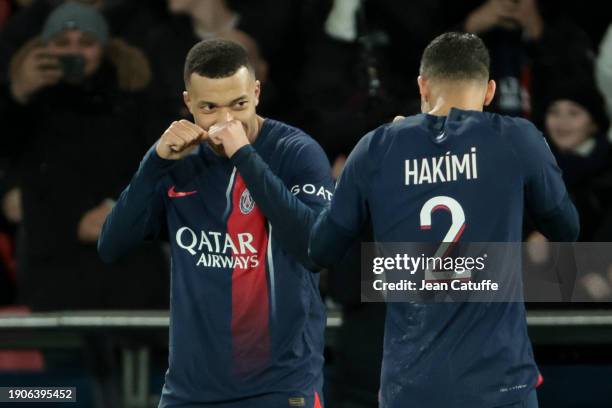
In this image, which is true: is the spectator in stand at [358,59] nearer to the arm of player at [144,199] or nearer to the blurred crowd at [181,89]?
the blurred crowd at [181,89]

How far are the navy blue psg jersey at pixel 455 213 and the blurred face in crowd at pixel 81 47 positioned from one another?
3128 mm

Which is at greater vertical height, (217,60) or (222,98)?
(217,60)

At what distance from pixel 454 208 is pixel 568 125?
3004mm

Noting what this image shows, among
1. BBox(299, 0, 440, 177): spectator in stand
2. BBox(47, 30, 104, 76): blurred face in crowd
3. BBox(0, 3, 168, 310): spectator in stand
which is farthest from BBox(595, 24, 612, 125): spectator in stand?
BBox(47, 30, 104, 76): blurred face in crowd

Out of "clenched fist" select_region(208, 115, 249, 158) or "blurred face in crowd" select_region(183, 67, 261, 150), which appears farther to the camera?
"blurred face in crowd" select_region(183, 67, 261, 150)

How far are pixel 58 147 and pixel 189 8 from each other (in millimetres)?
1101

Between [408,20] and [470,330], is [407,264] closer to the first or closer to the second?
[470,330]

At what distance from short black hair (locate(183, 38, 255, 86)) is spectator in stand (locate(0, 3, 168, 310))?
2.25 meters

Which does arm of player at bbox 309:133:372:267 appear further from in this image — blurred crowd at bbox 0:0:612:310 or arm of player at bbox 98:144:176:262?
blurred crowd at bbox 0:0:612:310

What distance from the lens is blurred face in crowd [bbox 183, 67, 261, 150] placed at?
4473 mm

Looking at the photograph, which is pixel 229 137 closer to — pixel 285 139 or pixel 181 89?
pixel 285 139

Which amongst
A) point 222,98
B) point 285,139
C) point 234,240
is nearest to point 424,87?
point 285,139

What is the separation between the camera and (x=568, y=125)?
22.5 feet

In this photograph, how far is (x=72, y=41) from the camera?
7.02 meters
